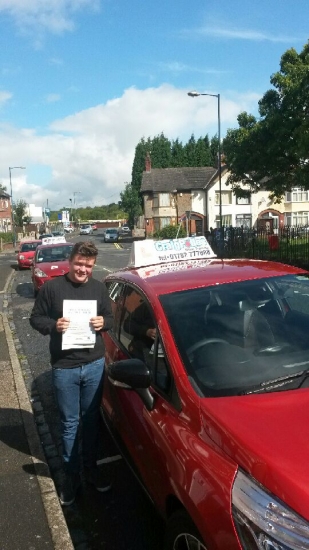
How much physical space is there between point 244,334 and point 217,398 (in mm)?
657

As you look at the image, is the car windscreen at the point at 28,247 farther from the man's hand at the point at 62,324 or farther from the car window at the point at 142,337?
the man's hand at the point at 62,324

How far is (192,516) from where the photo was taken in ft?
6.97

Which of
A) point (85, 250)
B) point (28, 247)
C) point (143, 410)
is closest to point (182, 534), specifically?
point (143, 410)

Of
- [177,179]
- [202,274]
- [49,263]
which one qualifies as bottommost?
[49,263]

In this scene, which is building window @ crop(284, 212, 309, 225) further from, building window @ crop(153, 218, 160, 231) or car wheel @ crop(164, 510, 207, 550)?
car wheel @ crop(164, 510, 207, 550)

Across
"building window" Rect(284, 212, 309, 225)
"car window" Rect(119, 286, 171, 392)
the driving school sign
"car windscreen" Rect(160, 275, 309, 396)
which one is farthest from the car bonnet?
"building window" Rect(284, 212, 309, 225)

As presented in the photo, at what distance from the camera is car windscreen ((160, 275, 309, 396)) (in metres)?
2.57

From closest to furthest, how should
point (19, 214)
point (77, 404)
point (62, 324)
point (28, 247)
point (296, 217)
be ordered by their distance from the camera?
point (62, 324) → point (77, 404) → point (28, 247) → point (296, 217) → point (19, 214)

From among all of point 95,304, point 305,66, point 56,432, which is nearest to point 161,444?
point 95,304

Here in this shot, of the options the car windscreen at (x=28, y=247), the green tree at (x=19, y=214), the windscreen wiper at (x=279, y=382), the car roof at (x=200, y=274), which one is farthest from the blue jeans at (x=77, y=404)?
the green tree at (x=19, y=214)

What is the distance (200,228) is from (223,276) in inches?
1946

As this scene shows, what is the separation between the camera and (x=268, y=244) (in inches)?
789

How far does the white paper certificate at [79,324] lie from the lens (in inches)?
132

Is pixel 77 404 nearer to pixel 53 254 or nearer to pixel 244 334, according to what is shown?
pixel 244 334
